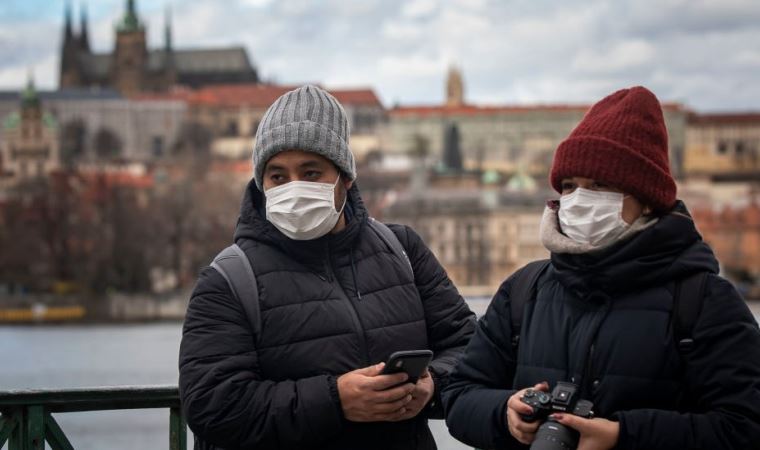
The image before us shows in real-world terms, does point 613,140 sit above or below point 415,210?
above

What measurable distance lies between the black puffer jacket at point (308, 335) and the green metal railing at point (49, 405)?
595 millimetres

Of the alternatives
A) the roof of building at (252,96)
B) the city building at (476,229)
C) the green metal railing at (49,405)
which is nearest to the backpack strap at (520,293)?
the green metal railing at (49,405)

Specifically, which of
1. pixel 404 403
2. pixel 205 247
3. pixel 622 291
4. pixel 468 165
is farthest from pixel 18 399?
pixel 468 165

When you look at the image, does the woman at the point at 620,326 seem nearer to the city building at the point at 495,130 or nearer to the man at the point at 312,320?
the man at the point at 312,320

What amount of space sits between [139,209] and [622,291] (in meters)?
69.3

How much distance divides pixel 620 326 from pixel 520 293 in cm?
24

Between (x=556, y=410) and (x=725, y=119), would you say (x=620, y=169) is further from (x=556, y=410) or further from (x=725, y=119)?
(x=725, y=119)

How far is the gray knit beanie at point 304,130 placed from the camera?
278 cm

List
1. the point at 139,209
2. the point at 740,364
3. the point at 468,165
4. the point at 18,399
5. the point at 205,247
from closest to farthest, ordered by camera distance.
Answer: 1. the point at 740,364
2. the point at 18,399
3. the point at 205,247
4. the point at 139,209
5. the point at 468,165

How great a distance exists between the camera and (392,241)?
2928 millimetres

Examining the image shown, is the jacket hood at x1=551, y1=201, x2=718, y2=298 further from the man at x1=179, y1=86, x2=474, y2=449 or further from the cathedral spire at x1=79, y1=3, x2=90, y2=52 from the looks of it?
the cathedral spire at x1=79, y1=3, x2=90, y2=52

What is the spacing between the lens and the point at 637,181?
245cm

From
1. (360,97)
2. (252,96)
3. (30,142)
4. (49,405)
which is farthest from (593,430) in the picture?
(30,142)

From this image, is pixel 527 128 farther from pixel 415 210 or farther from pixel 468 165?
pixel 415 210
